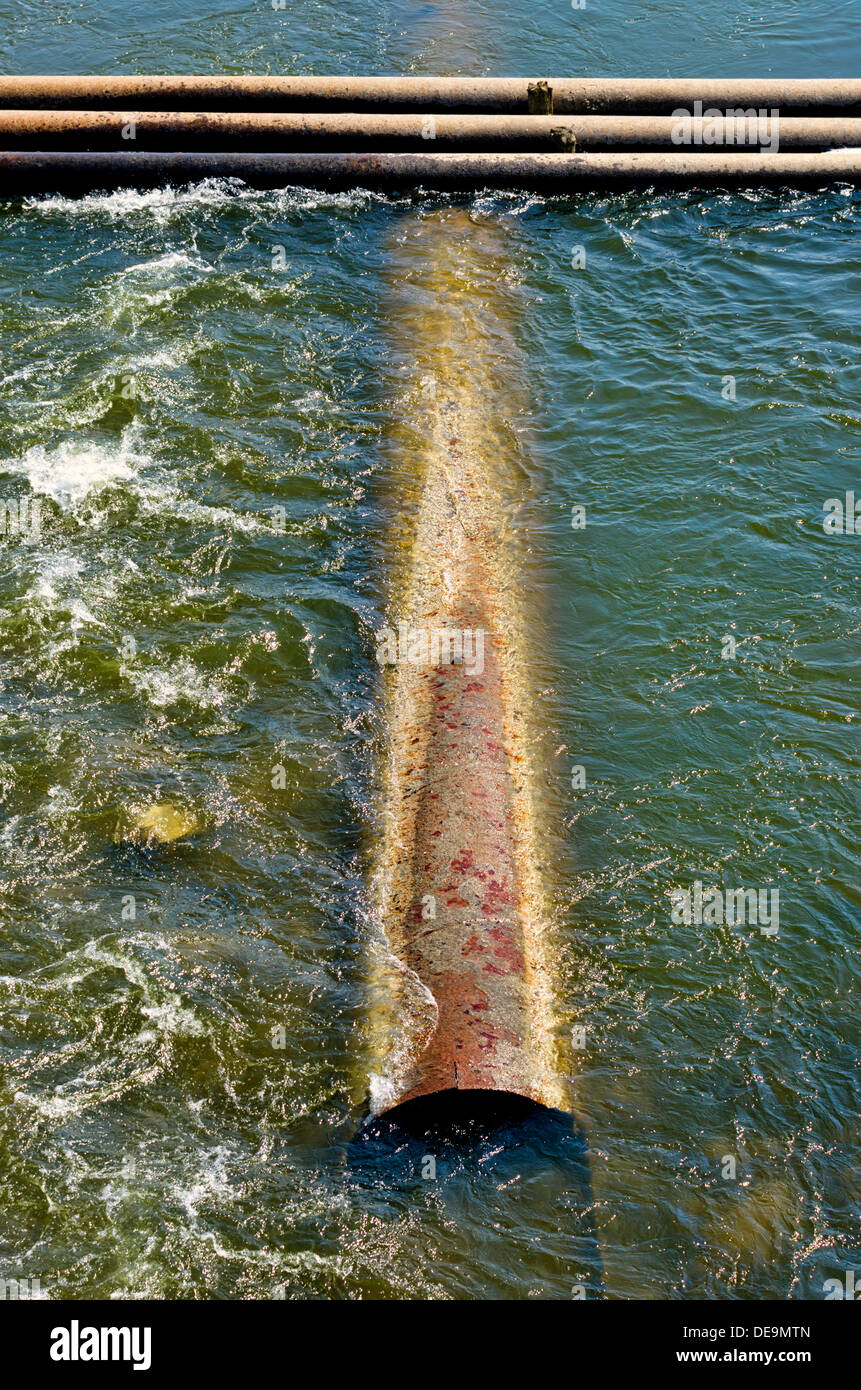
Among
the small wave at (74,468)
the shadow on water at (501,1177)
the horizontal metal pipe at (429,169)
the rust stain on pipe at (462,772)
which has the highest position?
the horizontal metal pipe at (429,169)

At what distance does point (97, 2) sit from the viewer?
77.2 ft

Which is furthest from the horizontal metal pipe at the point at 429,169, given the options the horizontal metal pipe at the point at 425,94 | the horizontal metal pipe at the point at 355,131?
the horizontal metal pipe at the point at 425,94

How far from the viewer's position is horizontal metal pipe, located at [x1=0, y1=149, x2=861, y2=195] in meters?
16.6

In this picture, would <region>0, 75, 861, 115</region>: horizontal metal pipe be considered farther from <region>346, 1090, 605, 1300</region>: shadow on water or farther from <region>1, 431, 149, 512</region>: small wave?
<region>346, 1090, 605, 1300</region>: shadow on water

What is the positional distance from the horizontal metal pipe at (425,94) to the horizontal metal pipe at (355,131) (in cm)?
33

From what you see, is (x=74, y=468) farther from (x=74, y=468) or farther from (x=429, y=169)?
(x=429, y=169)

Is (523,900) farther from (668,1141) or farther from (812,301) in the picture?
(812,301)

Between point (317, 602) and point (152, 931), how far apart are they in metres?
3.70

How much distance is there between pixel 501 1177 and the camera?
6672 mm

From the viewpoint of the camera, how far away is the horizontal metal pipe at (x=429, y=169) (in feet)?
54.5

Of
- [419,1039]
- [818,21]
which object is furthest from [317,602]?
[818,21]

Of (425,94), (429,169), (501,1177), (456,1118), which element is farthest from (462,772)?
(425,94)

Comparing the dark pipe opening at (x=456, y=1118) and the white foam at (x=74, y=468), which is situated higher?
the white foam at (x=74, y=468)

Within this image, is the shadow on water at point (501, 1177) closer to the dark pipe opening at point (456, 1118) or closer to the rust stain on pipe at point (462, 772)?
the dark pipe opening at point (456, 1118)
